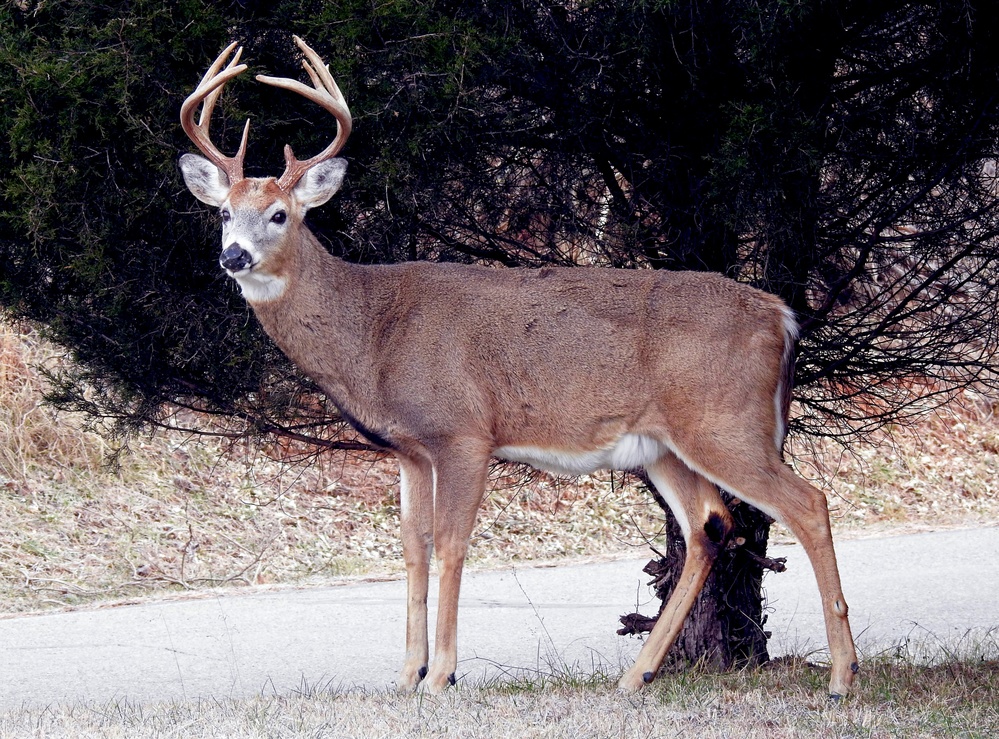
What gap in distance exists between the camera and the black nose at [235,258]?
5316 mm

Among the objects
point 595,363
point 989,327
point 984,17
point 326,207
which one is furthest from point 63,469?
point 984,17

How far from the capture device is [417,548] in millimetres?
6160

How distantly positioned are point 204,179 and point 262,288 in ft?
1.89

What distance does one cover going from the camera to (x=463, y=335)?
5.84 metres

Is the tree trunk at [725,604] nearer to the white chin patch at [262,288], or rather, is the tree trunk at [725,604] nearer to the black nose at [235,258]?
the white chin patch at [262,288]

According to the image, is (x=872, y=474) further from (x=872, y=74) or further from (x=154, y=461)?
(x=872, y=74)

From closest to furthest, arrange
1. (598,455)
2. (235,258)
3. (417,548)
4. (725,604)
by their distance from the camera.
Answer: (235,258)
(598,455)
(417,548)
(725,604)

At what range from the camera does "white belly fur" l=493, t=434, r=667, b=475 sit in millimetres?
5777

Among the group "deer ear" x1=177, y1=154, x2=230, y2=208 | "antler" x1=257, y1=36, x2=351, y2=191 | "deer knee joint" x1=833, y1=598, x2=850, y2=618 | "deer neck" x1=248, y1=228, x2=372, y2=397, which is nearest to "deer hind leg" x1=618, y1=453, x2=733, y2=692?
"deer knee joint" x1=833, y1=598, x2=850, y2=618

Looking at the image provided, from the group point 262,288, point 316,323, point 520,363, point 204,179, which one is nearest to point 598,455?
point 520,363

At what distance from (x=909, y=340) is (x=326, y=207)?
3.05 m

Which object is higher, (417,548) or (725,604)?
(417,548)

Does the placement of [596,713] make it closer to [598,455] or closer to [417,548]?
[598,455]

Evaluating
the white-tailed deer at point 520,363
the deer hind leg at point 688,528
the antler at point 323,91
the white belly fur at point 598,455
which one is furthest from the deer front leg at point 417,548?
the antler at point 323,91
